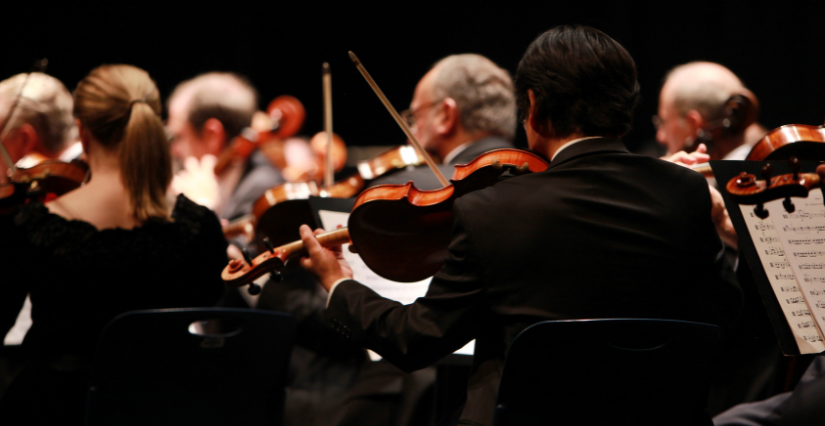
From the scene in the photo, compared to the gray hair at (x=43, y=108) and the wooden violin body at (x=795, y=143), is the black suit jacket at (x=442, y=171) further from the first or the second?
the gray hair at (x=43, y=108)

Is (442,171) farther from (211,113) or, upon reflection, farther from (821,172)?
(211,113)

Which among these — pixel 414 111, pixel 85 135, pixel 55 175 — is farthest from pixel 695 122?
pixel 55 175

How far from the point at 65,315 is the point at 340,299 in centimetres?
81

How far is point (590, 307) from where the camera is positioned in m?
1.21

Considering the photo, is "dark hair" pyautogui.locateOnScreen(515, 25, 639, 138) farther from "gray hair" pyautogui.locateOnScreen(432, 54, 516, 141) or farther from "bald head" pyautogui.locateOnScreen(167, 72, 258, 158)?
"bald head" pyautogui.locateOnScreen(167, 72, 258, 158)

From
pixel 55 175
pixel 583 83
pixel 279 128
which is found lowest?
pixel 279 128

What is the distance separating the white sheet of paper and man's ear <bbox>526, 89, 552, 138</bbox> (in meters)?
0.63

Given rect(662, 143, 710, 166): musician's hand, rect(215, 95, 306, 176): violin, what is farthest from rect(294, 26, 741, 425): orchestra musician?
rect(215, 95, 306, 176): violin

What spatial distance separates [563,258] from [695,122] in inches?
87.0

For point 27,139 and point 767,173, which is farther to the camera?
point 27,139

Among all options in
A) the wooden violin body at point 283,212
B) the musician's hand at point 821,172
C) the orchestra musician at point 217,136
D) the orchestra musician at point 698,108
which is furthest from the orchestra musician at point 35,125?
the orchestra musician at point 698,108

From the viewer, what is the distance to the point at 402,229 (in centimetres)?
162

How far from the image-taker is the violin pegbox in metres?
1.23

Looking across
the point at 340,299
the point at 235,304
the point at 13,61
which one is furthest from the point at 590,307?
the point at 13,61
